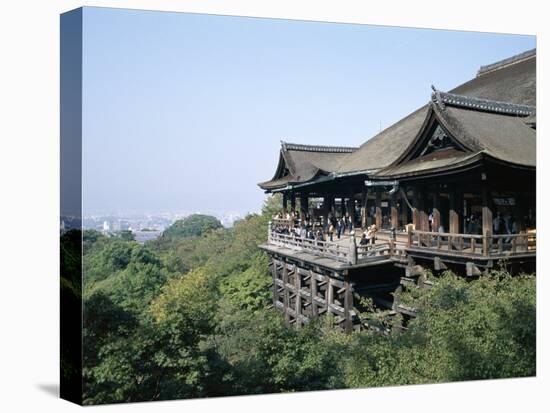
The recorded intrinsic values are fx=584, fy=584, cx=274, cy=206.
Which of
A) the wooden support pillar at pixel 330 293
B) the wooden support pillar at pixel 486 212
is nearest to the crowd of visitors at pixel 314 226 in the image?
the wooden support pillar at pixel 330 293

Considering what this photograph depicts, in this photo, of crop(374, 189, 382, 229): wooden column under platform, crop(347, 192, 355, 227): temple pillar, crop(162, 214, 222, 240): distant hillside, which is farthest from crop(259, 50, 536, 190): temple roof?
crop(162, 214, 222, 240): distant hillside

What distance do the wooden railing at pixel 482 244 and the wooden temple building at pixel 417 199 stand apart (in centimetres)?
2

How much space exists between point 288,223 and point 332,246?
3.95 feet

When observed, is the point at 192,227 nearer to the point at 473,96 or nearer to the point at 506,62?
the point at 473,96

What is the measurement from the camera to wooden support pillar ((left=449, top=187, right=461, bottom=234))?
36.2ft

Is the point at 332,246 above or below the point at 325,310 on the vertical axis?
above

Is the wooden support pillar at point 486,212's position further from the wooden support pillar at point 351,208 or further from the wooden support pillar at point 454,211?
the wooden support pillar at point 351,208

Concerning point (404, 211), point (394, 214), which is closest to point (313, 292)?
point (394, 214)

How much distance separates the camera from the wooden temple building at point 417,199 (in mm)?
10719

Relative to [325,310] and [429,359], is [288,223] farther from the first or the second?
[429,359]

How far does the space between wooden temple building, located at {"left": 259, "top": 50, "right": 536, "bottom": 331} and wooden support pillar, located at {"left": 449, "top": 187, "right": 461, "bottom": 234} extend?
0.02 meters

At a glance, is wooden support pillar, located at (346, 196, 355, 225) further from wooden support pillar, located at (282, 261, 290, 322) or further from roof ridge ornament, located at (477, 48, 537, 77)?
roof ridge ornament, located at (477, 48, 537, 77)

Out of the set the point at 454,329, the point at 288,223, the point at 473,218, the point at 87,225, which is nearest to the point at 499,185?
the point at 473,218

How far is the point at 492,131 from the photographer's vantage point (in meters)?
11.2
